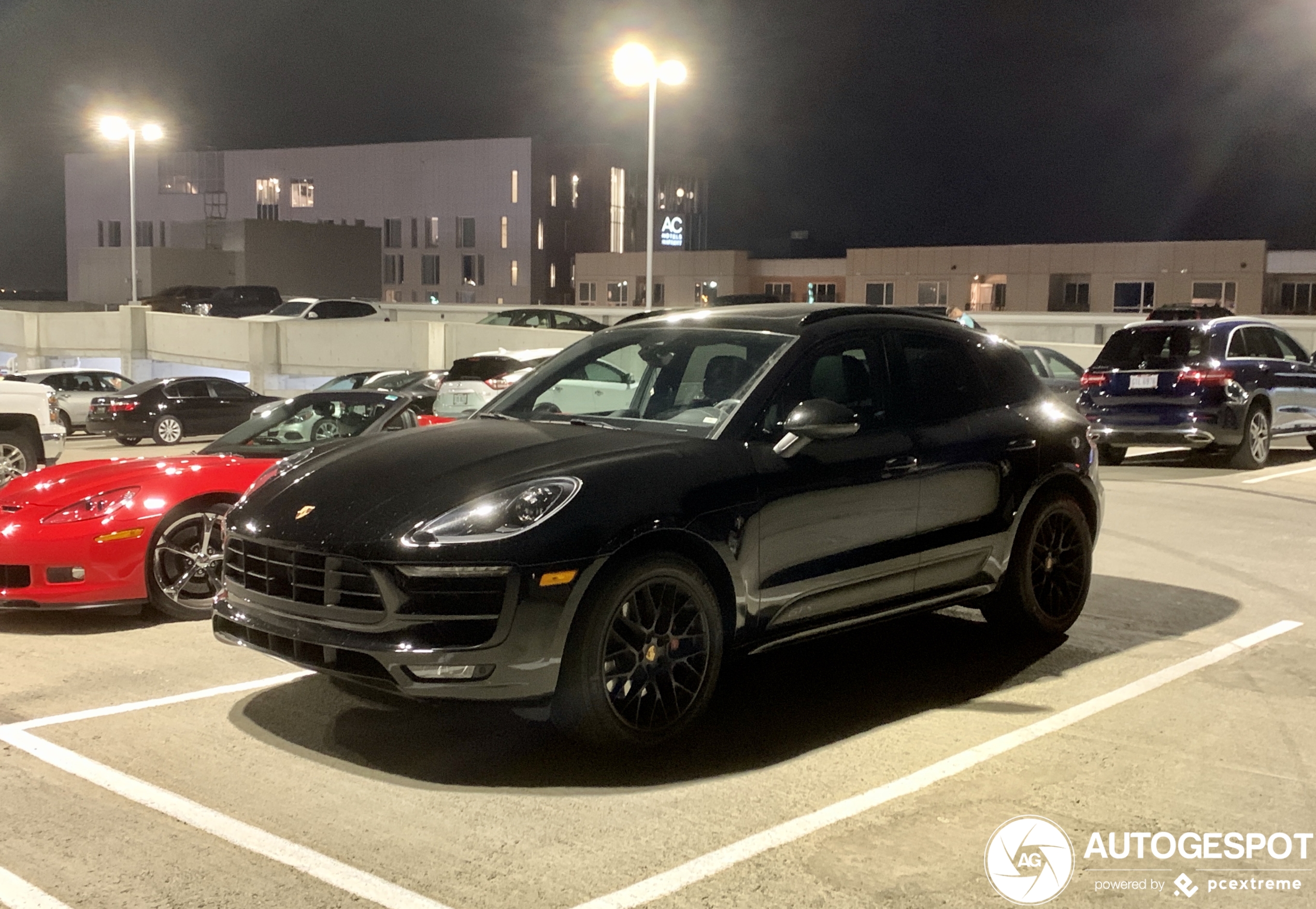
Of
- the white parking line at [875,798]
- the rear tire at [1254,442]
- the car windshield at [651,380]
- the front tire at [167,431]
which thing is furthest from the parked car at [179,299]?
the white parking line at [875,798]

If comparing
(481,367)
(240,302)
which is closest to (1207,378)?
(481,367)

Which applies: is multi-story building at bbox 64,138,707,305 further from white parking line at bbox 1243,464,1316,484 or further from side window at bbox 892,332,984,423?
side window at bbox 892,332,984,423

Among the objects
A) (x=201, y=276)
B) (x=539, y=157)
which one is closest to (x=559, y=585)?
(x=201, y=276)

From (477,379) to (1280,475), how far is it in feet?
29.9

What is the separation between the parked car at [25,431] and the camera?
13586mm

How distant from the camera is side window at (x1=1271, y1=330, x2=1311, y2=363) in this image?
54.4 ft

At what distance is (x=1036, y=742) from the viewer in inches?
214

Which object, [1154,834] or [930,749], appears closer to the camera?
[1154,834]

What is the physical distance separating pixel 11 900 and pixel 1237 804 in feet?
12.9

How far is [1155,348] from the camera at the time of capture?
15.9 meters

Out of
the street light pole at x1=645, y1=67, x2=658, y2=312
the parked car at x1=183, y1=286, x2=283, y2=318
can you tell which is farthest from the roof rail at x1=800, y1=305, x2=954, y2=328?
the parked car at x1=183, y1=286, x2=283, y2=318

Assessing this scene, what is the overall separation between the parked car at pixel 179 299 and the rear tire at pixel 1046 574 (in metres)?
47.5

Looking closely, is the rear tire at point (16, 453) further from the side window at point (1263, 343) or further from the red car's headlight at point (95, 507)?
the side window at point (1263, 343)

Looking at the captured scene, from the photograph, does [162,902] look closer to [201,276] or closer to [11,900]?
[11,900]
